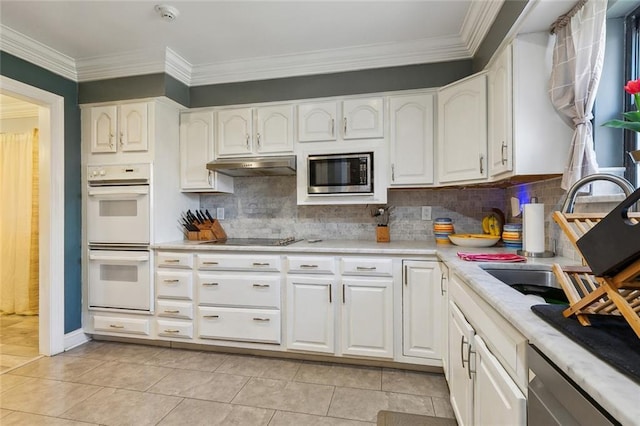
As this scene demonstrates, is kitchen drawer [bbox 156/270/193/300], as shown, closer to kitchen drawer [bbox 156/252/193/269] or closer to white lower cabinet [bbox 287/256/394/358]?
kitchen drawer [bbox 156/252/193/269]

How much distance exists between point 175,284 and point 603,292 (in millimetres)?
2782

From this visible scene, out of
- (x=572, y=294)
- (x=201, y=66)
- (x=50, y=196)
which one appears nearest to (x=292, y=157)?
(x=201, y=66)

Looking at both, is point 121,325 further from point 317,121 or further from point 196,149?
point 317,121

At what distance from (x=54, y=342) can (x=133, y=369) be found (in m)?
0.86

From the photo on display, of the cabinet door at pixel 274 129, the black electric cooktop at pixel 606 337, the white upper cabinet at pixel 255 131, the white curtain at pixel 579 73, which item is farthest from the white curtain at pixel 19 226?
the white curtain at pixel 579 73

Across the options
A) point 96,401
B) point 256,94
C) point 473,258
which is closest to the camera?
point 473,258

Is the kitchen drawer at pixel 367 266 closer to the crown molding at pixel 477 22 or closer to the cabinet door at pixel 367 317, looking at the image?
the cabinet door at pixel 367 317

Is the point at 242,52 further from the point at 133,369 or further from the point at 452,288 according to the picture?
the point at 133,369

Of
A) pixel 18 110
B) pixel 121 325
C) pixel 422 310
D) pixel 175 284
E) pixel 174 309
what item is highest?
pixel 18 110

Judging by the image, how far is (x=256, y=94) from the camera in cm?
296

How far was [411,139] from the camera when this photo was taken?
8.63 feet

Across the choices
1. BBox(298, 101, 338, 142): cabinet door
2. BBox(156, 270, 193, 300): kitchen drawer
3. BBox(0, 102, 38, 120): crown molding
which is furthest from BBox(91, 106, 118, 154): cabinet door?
BBox(298, 101, 338, 142): cabinet door

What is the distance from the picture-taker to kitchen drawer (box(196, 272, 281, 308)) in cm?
255

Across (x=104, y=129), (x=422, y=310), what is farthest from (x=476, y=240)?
(x=104, y=129)
